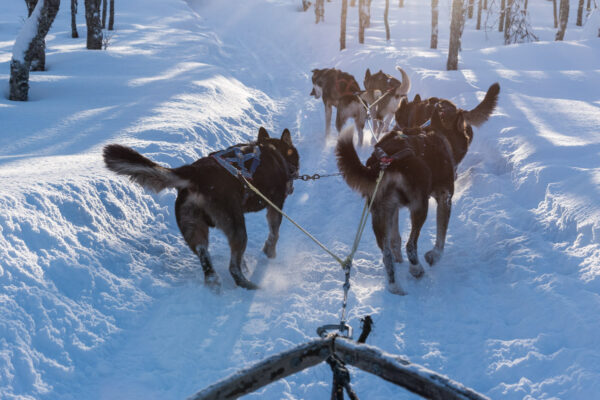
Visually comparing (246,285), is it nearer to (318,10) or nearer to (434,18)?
(434,18)

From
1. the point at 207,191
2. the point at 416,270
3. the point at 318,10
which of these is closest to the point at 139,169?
the point at 207,191

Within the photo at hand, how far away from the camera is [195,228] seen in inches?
160

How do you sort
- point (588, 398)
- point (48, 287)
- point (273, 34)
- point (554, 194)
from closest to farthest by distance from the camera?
point (588, 398)
point (48, 287)
point (554, 194)
point (273, 34)

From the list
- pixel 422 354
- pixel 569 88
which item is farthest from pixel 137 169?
pixel 569 88

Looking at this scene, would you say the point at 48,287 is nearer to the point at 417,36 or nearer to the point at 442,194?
the point at 442,194

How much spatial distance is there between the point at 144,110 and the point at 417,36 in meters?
24.5

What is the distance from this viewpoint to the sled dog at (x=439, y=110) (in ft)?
18.5

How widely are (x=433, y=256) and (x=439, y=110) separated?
1.67 meters

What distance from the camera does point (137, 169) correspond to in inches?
147

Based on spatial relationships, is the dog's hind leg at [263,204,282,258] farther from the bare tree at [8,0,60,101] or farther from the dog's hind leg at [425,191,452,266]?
the bare tree at [8,0,60,101]

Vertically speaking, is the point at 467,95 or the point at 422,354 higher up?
the point at 467,95

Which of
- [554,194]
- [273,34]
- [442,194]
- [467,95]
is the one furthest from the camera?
[273,34]

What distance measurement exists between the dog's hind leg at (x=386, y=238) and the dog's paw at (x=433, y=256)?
676mm

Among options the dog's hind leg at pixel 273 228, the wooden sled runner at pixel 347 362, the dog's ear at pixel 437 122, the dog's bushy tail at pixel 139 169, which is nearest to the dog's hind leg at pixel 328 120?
the dog's ear at pixel 437 122
